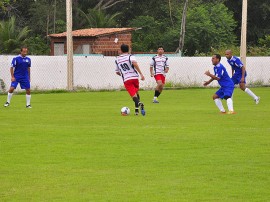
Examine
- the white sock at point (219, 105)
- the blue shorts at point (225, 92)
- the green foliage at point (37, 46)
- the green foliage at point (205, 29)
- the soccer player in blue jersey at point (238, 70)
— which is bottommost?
the white sock at point (219, 105)

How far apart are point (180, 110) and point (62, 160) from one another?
11.8 metres

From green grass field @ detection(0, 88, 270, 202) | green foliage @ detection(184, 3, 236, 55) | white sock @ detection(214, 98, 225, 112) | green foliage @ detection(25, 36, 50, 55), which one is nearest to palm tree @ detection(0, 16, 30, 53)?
green foliage @ detection(25, 36, 50, 55)

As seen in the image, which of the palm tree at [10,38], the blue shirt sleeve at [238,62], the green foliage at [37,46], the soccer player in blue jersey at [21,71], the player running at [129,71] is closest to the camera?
the player running at [129,71]

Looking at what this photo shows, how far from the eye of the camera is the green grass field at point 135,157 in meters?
10.0

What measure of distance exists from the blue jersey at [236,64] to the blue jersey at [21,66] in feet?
21.0

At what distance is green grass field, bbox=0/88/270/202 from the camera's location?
10.0 m

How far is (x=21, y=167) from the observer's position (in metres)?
12.0

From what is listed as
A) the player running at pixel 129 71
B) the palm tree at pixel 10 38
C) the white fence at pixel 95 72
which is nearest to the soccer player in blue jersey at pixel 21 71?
the player running at pixel 129 71

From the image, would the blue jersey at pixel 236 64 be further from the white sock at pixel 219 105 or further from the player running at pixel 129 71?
the player running at pixel 129 71

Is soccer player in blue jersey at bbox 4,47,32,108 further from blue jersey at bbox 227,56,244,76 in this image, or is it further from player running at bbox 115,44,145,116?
blue jersey at bbox 227,56,244,76

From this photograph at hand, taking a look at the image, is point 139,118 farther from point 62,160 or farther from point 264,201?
point 264,201

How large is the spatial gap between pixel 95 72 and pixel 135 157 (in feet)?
91.6

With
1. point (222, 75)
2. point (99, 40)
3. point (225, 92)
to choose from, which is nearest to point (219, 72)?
point (222, 75)

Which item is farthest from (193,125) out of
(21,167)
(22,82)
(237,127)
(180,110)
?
(22,82)
